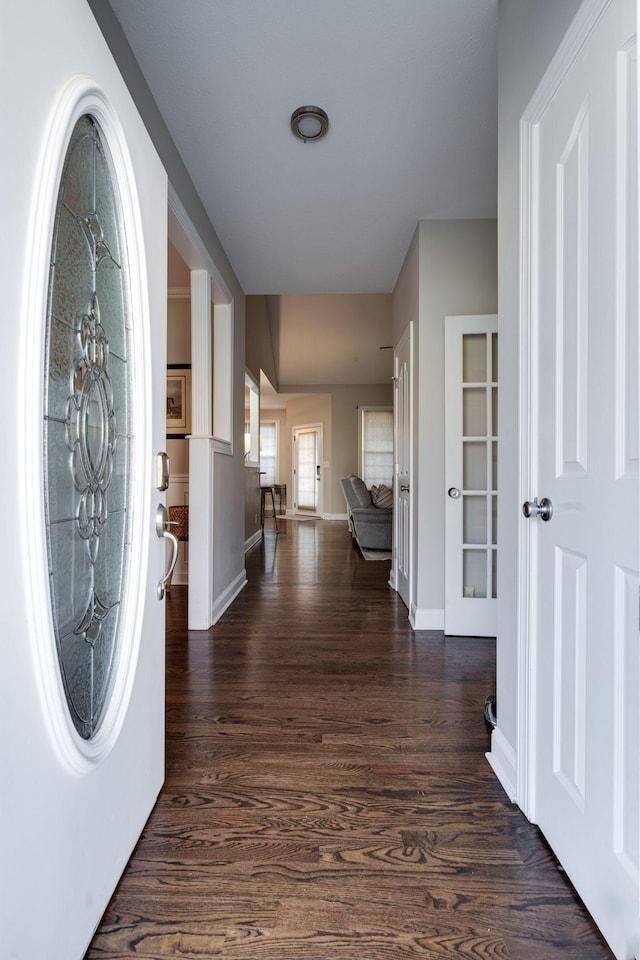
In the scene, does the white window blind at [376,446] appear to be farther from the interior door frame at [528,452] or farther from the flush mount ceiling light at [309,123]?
the interior door frame at [528,452]

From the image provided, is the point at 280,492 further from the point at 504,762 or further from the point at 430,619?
the point at 504,762

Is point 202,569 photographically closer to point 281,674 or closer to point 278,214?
point 281,674

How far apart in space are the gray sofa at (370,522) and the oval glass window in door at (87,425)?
4882 mm

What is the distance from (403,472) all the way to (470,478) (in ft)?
2.53

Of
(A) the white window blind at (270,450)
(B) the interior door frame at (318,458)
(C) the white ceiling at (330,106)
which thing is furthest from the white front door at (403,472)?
(A) the white window blind at (270,450)

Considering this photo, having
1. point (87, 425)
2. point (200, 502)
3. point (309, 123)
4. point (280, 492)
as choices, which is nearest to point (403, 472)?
point (200, 502)

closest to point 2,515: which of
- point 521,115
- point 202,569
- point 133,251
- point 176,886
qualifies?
point 133,251

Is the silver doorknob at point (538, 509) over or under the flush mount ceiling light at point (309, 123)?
under

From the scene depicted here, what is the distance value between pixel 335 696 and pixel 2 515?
1764 millimetres

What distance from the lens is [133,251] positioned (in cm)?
125

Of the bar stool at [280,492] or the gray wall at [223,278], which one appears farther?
the bar stool at [280,492]

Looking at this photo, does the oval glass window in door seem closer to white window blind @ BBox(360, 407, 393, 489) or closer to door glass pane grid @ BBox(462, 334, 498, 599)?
door glass pane grid @ BBox(462, 334, 498, 599)

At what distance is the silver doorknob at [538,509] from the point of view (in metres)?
1.33

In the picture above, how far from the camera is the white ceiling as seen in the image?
175 cm
